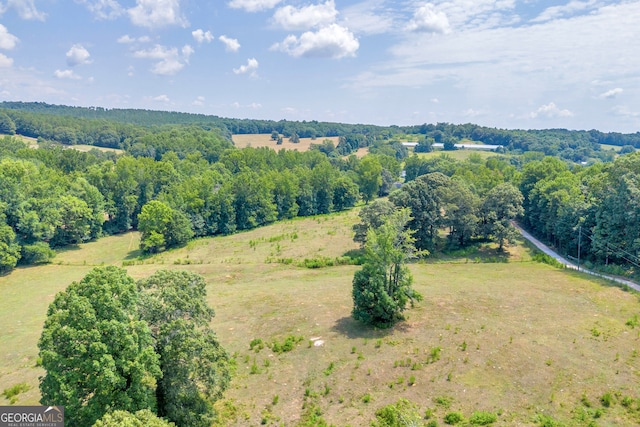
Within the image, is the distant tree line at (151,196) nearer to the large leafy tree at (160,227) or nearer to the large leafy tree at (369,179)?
the large leafy tree at (160,227)

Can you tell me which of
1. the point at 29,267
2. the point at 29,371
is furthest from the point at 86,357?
the point at 29,267

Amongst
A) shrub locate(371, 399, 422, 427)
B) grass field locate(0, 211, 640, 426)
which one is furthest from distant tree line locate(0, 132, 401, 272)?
shrub locate(371, 399, 422, 427)

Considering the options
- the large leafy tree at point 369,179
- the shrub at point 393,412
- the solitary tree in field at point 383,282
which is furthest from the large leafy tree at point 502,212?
the large leafy tree at point 369,179

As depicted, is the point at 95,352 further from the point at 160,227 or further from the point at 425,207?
the point at 160,227

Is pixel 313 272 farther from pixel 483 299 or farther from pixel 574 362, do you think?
pixel 574 362

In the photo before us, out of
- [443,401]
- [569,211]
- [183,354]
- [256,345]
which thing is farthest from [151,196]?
[443,401]
